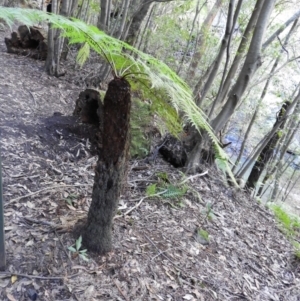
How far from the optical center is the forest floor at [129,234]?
1.89m

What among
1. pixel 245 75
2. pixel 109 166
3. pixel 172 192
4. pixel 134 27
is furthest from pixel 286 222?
pixel 134 27

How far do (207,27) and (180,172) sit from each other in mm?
4165

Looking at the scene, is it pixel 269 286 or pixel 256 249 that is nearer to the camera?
pixel 269 286

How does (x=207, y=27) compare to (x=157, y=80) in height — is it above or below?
above

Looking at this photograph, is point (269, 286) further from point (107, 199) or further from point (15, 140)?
point (15, 140)

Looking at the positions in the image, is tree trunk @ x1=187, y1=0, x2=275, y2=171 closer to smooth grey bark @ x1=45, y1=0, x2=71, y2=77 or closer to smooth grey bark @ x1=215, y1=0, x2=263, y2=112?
smooth grey bark @ x1=215, y1=0, x2=263, y2=112

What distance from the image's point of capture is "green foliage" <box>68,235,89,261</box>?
78.4 inches

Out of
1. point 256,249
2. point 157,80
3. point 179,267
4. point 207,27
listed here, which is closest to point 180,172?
point 256,249

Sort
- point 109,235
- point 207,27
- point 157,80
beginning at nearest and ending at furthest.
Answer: point 157,80 < point 109,235 < point 207,27

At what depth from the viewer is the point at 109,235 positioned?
2045 mm

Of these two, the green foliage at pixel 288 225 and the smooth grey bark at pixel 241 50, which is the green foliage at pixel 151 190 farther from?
the green foliage at pixel 288 225

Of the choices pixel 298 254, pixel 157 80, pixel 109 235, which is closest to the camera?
pixel 157 80

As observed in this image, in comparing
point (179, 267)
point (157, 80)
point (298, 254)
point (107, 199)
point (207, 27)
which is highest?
point (207, 27)

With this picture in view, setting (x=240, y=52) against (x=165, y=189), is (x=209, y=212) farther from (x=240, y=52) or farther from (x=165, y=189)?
(x=240, y=52)
